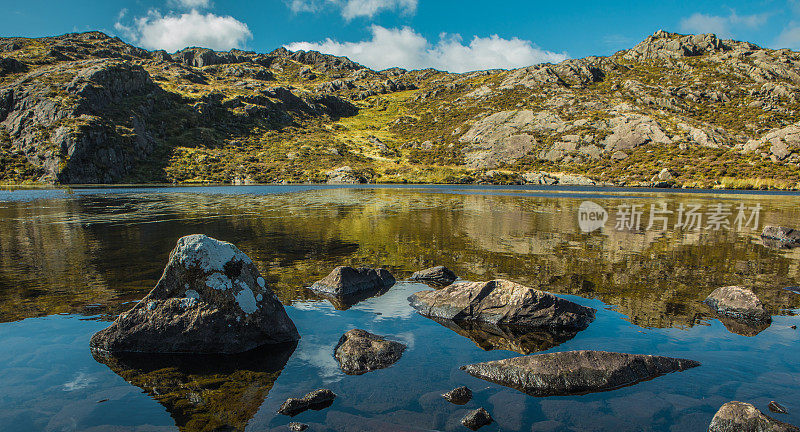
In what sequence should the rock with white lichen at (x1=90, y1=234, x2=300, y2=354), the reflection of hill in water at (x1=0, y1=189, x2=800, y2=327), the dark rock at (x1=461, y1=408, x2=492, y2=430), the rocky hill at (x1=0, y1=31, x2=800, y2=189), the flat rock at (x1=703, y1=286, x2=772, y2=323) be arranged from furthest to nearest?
the rocky hill at (x1=0, y1=31, x2=800, y2=189) < the reflection of hill in water at (x1=0, y1=189, x2=800, y2=327) < the flat rock at (x1=703, y1=286, x2=772, y2=323) < the rock with white lichen at (x1=90, y1=234, x2=300, y2=354) < the dark rock at (x1=461, y1=408, x2=492, y2=430)

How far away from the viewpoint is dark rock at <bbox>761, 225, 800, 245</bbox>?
24894mm

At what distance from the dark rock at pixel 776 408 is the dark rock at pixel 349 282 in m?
10.9

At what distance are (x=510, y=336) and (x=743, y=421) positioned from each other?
4939mm

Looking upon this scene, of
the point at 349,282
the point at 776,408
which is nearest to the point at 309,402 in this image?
the point at 349,282

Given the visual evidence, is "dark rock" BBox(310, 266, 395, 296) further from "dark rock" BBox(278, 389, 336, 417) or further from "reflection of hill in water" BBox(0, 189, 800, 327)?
"dark rock" BBox(278, 389, 336, 417)

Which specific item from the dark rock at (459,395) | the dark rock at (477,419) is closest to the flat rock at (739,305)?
the dark rock at (459,395)

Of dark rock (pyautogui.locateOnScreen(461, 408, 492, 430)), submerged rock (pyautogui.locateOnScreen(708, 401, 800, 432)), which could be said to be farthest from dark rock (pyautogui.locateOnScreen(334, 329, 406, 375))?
submerged rock (pyautogui.locateOnScreen(708, 401, 800, 432))

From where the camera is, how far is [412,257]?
20.1 meters

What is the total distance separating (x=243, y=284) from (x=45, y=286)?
32.3 feet

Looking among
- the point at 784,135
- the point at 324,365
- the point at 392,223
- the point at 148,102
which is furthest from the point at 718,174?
the point at 148,102

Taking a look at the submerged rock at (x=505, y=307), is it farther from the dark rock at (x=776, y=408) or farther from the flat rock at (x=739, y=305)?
the dark rock at (x=776, y=408)

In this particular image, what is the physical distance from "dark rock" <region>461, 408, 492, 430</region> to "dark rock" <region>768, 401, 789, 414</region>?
16.7ft

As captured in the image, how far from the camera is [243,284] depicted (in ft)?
33.1

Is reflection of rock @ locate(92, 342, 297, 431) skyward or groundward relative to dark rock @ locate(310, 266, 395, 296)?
groundward
